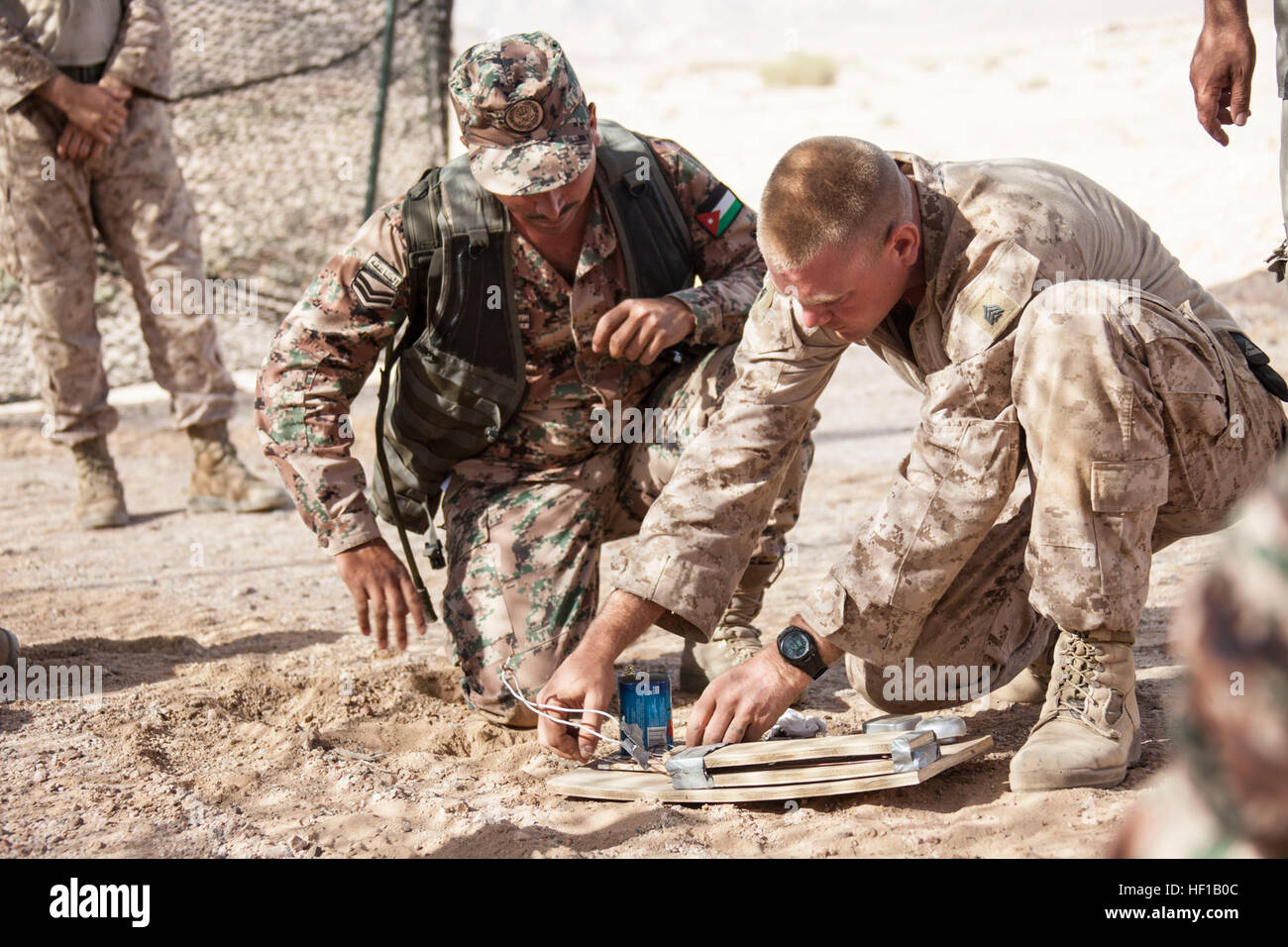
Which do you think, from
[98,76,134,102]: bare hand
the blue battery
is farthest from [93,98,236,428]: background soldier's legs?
the blue battery

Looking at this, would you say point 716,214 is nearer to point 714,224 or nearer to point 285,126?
point 714,224

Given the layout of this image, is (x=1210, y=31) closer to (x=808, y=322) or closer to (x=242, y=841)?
(x=808, y=322)

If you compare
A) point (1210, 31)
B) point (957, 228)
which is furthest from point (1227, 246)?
point (957, 228)

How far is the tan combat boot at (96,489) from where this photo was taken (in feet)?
17.9

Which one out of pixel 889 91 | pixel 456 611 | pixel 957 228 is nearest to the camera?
pixel 957 228

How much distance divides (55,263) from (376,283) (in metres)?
2.62

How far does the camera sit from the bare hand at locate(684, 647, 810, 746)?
8.29 ft

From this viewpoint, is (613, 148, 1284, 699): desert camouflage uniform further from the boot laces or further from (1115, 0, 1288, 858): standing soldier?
(1115, 0, 1288, 858): standing soldier

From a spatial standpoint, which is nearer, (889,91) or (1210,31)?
(1210,31)

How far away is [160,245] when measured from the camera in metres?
5.39

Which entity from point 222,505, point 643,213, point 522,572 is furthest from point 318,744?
point 222,505

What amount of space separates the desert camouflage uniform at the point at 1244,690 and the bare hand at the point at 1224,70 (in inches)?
94.7

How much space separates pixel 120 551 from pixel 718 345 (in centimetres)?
280

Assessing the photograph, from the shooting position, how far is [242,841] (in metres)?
2.44
